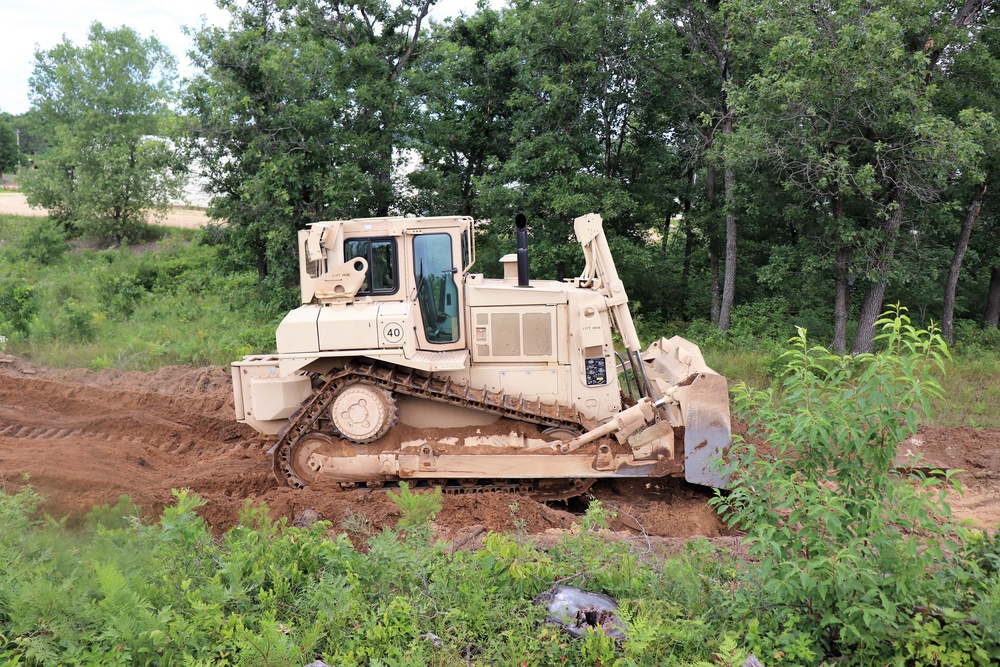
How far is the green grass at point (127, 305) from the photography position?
14570 millimetres

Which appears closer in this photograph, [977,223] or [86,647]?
[86,647]

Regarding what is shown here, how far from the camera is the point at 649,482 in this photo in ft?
27.9

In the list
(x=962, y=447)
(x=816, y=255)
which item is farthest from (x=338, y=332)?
(x=816, y=255)

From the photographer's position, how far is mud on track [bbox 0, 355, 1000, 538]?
7.56 metres

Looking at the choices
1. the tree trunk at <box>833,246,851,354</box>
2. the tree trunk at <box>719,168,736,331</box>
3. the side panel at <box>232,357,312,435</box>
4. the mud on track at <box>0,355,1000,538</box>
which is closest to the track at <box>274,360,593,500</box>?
the mud on track at <box>0,355,1000,538</box>

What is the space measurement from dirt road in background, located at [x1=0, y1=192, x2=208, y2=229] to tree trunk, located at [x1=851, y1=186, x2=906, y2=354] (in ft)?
74.1

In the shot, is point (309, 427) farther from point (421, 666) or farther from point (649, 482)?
point (421, 666)

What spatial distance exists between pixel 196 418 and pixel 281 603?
23.1ft

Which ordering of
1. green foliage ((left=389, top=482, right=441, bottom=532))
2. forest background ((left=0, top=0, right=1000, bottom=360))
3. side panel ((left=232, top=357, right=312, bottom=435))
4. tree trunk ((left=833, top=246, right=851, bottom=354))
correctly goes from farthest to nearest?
1. tree trunk ((left=833, top=246, right=851, bottom=354))
2. forest background ((left=0, top=0, right=1000, bottom=360))
3. side panel ((left=232, top=357, right=312, bottom=435))
4. green foliage ((left=389, top=482, right=441, bottom=532))

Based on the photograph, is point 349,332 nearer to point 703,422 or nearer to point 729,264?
point 703,422

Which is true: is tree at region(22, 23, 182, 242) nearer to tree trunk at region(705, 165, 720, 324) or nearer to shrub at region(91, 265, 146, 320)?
shrub at region(91, 265, 146, 320)

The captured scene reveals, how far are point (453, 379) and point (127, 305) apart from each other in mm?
13680

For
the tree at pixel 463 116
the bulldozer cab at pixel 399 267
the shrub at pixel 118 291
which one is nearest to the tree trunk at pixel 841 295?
the tree at pixel 463 116

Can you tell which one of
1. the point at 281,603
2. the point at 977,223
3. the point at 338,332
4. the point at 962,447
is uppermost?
the point at 977,223
